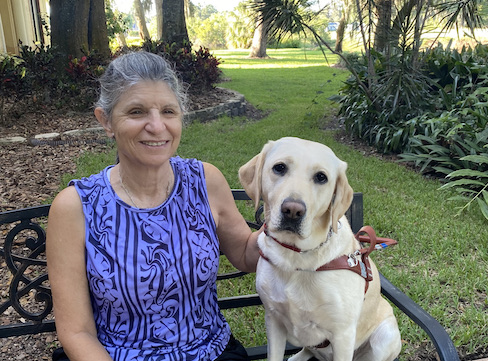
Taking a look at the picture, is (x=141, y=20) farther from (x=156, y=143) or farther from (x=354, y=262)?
(x=354, y=262)

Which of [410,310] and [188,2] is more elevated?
[188,2]

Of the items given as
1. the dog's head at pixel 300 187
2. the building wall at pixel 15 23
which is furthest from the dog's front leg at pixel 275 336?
the building wall at pixel 15 23

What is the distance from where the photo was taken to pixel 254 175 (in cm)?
178

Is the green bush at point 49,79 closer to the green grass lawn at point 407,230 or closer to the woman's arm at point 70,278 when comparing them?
the green grass lawn at point 407,230

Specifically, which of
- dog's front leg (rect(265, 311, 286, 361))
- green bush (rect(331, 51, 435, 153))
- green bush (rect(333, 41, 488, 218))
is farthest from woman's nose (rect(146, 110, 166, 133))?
green bush (rect(331, 51, 435, 153))

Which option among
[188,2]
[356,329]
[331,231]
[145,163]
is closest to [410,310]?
[356,329]

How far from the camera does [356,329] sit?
1.89 meters

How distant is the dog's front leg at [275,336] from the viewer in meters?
1.89

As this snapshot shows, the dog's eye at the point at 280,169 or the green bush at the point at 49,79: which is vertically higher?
the dog's eye at the point at 280,169

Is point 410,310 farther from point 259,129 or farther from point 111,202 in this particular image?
point 259,129

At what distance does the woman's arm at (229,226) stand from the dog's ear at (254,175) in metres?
0.20

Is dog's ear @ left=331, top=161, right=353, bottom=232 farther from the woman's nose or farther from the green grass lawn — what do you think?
the green grass lawn

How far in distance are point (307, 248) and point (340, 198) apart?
0.25 m

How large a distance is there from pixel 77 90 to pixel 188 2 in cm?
2764
